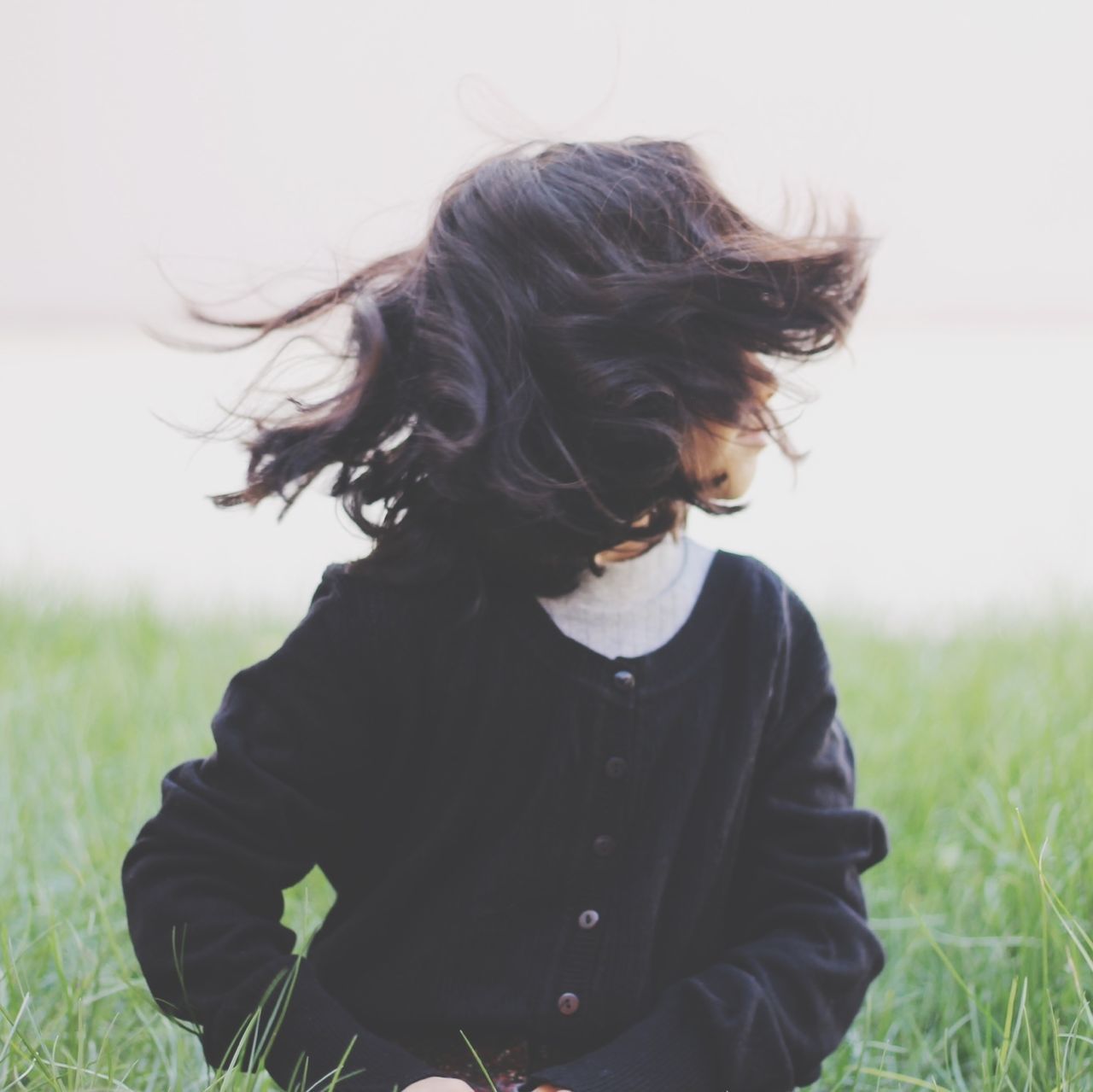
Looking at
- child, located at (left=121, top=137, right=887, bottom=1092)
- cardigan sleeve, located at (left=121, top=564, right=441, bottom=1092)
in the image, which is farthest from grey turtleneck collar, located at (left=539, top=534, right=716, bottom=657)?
cardigan sleeve, located at (left=121, top=564, right=441, bottom=1092)

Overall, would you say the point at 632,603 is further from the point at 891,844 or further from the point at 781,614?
the point at 891,844

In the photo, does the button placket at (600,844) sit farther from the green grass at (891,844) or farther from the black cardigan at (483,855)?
the green grass at (891,844)

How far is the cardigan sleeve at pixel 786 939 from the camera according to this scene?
4.18ft

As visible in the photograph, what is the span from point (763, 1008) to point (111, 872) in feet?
A: 3.07

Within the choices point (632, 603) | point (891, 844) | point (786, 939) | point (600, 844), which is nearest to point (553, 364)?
point (632, 603)

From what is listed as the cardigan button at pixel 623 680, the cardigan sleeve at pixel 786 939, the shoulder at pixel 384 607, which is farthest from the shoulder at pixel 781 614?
the shoulder at pixel 384 607

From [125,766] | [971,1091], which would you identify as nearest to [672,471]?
[971,1091]

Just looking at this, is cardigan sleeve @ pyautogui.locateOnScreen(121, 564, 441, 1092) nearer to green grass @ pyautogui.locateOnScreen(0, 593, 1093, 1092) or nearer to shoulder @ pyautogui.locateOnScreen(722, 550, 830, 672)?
green grass @ pyautogui.locateOnScreen(0, 593, 1093, 1092)

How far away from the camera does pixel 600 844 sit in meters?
1.30

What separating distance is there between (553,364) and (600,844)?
418mm

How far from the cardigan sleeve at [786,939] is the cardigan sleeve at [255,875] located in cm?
20

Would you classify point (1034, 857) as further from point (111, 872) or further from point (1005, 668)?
point (1005, 668)

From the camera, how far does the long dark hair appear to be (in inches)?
49.9

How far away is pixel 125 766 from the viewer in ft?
7.36
